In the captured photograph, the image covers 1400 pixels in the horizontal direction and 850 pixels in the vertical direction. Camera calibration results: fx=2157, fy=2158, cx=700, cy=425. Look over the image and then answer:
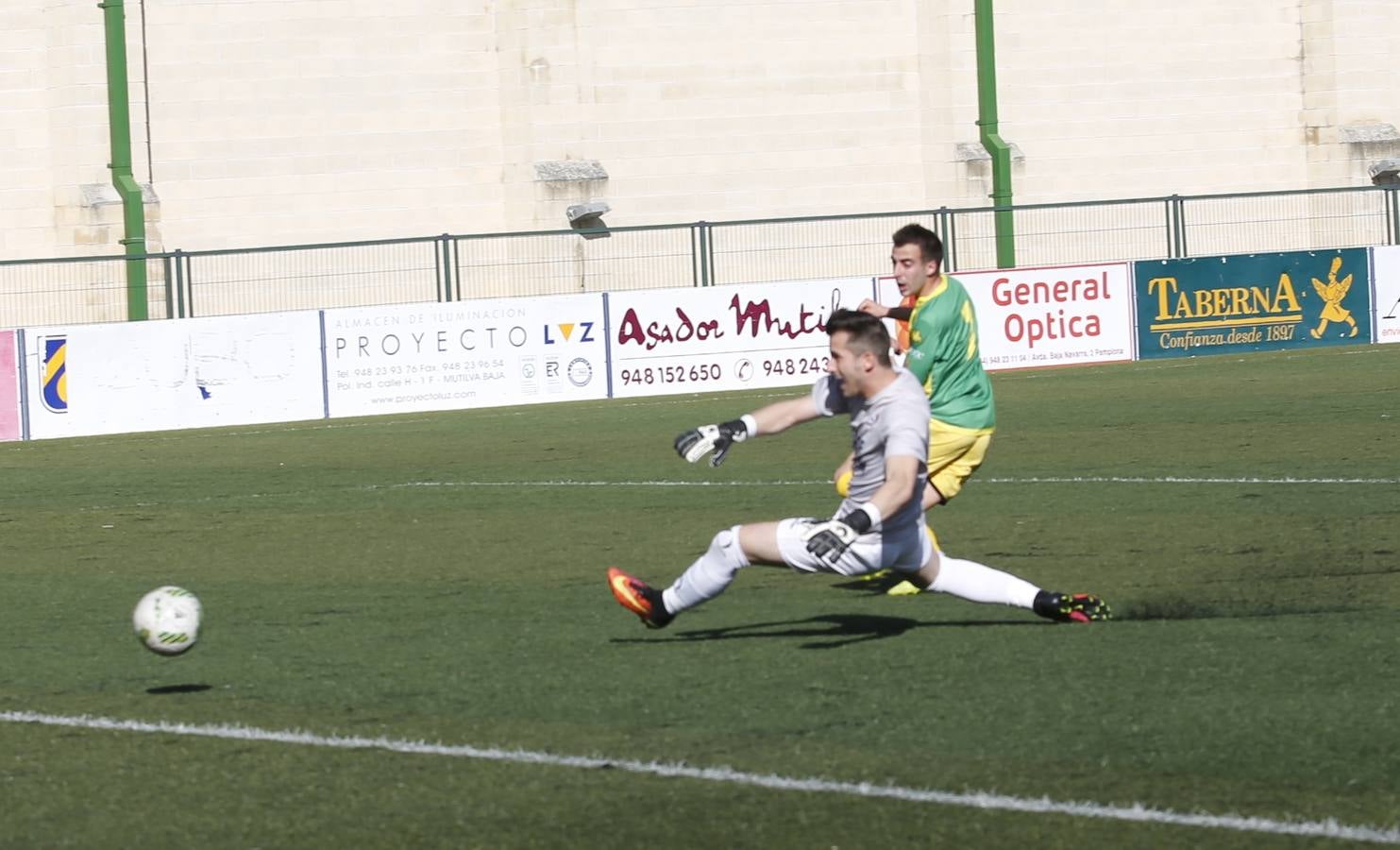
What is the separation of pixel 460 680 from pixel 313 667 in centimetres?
78

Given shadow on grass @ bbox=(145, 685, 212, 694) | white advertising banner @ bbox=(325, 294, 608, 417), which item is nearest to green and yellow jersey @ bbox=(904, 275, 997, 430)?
shadow on grass @ bbox=(145, 685, 212, 694)

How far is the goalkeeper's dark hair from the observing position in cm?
870

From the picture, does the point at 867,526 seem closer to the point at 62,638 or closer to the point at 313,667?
the point at 313,667

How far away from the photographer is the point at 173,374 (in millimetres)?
25391

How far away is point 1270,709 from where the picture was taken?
7.57 m

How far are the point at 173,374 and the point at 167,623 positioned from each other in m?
17.1

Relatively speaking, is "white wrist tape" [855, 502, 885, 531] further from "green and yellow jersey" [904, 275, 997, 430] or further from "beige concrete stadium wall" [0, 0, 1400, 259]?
"beige concrete stadium wall" [0, 0, 1400, 259]

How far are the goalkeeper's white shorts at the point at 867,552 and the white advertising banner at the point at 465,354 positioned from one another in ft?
57.2

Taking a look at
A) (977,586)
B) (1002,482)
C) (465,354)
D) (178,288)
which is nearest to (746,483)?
(1002,482)

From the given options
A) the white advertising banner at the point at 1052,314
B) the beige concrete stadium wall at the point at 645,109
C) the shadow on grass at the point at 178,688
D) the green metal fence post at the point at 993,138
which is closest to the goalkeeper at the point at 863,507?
the shadow on grass at the point at 178,688

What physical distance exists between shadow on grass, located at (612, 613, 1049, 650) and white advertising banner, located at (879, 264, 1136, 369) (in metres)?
18.7

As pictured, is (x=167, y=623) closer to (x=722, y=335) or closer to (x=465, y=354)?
(x=465, y=354)

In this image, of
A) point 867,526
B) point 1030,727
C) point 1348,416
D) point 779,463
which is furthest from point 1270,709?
point 1348,416

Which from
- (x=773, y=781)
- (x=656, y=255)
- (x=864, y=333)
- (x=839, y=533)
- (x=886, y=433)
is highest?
(x=656, y=255)
